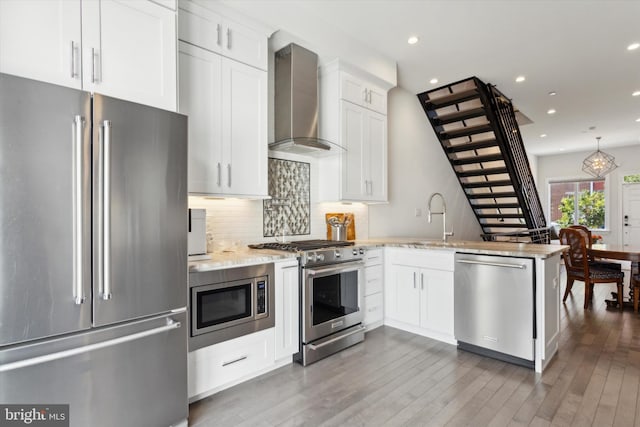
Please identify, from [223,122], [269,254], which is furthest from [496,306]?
[223,122]

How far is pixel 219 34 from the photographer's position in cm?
261

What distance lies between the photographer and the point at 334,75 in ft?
11.6

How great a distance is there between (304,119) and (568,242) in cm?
394

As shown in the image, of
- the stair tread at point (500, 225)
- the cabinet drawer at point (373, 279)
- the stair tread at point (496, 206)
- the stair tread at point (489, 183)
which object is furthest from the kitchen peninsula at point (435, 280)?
the stair tread at point (500, 225)

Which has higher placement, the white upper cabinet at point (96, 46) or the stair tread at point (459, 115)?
the stair tread at point (459, 115)

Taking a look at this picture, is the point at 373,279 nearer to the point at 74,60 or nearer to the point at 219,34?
the point at 219,34

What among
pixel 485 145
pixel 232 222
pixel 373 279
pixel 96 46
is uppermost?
pixel 485 145

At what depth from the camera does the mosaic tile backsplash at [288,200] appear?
332 centimetres

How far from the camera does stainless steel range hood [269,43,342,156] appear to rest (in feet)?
10.4

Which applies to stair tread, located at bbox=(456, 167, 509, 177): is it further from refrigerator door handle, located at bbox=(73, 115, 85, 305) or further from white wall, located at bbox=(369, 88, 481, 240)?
refrigerator door handle, located at bbox=(73, 115, 85, 305)

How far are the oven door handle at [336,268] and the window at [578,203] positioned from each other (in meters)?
9.35

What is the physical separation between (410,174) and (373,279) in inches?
83.2

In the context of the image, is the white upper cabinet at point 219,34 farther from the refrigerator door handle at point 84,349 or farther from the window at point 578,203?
the window at point 578,203

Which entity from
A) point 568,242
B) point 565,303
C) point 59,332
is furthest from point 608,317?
point 59,332
